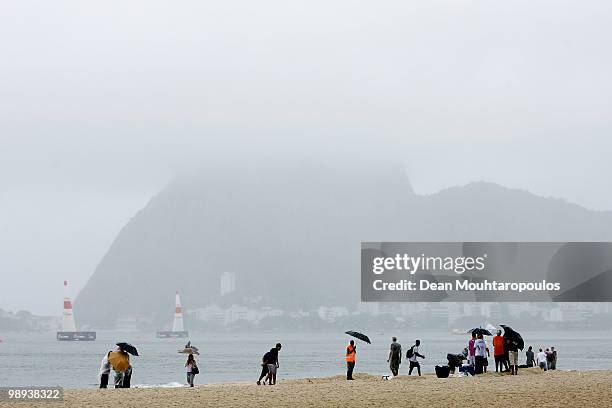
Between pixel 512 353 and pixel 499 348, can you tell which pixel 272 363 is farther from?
pixel 512 353

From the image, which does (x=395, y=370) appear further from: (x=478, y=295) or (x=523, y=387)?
(x=523, y=387)

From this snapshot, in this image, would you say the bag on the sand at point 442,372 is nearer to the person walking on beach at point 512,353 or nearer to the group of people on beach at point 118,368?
the person walking on beach at point 512,353

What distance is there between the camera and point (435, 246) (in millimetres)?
34250

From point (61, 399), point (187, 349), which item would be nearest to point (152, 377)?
point (187, 349)

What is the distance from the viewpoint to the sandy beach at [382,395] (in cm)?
2338

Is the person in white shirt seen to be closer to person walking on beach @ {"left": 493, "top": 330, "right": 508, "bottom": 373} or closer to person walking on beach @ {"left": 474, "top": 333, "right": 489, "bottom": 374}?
person walking on beach @ {"left": 493, "top": 330, "right": 508, "bottom": 373}

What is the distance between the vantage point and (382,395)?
25.0 metres

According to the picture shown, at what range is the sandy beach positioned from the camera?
2338 cm

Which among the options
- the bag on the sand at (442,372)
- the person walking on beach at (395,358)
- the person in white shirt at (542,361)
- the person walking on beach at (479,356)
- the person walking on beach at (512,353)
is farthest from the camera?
the person in white shirt at (542,361)

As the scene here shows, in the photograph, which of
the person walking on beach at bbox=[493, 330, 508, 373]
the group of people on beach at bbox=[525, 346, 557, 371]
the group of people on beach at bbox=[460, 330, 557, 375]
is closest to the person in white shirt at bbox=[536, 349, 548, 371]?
the group of people on beach at bbox=[525, 346, 557, 371]

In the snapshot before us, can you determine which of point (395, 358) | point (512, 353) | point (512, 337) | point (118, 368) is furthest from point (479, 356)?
point (118, 368)

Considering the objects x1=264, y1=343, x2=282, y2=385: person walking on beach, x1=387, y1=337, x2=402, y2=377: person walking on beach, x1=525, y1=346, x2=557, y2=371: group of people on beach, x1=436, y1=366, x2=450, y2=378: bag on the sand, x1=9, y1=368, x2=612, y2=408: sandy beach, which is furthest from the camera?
x1=525, y1=346, x2=557, y2=371: group of people on beach

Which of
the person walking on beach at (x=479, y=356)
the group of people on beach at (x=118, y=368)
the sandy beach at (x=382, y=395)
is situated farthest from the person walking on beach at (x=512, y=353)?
the group of people on beach at (x=118, y=368)

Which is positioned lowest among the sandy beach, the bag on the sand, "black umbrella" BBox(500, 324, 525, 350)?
the sandy beach
